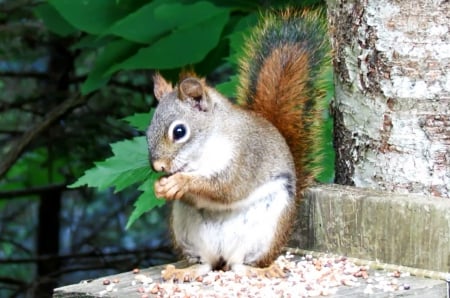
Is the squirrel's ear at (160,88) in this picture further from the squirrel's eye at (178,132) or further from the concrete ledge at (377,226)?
the concrete ledge at (377,226)

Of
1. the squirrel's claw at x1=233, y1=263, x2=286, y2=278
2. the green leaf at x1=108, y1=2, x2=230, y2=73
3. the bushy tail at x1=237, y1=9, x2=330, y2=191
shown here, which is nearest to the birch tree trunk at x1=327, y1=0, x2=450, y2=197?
the bushy tail at x1=237, y1=9, x2=330, y2=191

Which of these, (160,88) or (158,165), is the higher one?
(160,88)

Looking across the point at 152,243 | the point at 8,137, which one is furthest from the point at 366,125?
the point at 152,243

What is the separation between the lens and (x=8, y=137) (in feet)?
15.2

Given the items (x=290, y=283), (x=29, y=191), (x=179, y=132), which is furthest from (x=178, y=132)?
(x=29, y=191)

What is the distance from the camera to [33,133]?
385 cm

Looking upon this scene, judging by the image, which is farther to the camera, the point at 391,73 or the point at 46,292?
the point at 46,292

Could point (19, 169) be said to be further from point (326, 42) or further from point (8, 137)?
point (326, 42)

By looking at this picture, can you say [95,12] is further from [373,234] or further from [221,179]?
[373,234]

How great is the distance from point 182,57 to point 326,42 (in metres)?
0.58

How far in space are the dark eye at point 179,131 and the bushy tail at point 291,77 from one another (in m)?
0.28

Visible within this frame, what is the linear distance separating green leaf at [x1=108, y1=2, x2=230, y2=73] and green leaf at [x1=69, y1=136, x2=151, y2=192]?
38cm

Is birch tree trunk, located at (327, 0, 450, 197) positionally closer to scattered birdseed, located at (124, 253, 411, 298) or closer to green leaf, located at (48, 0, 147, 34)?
scattered birdseed, located at (124, 253, 411, 298)

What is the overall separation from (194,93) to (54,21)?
1.40m
